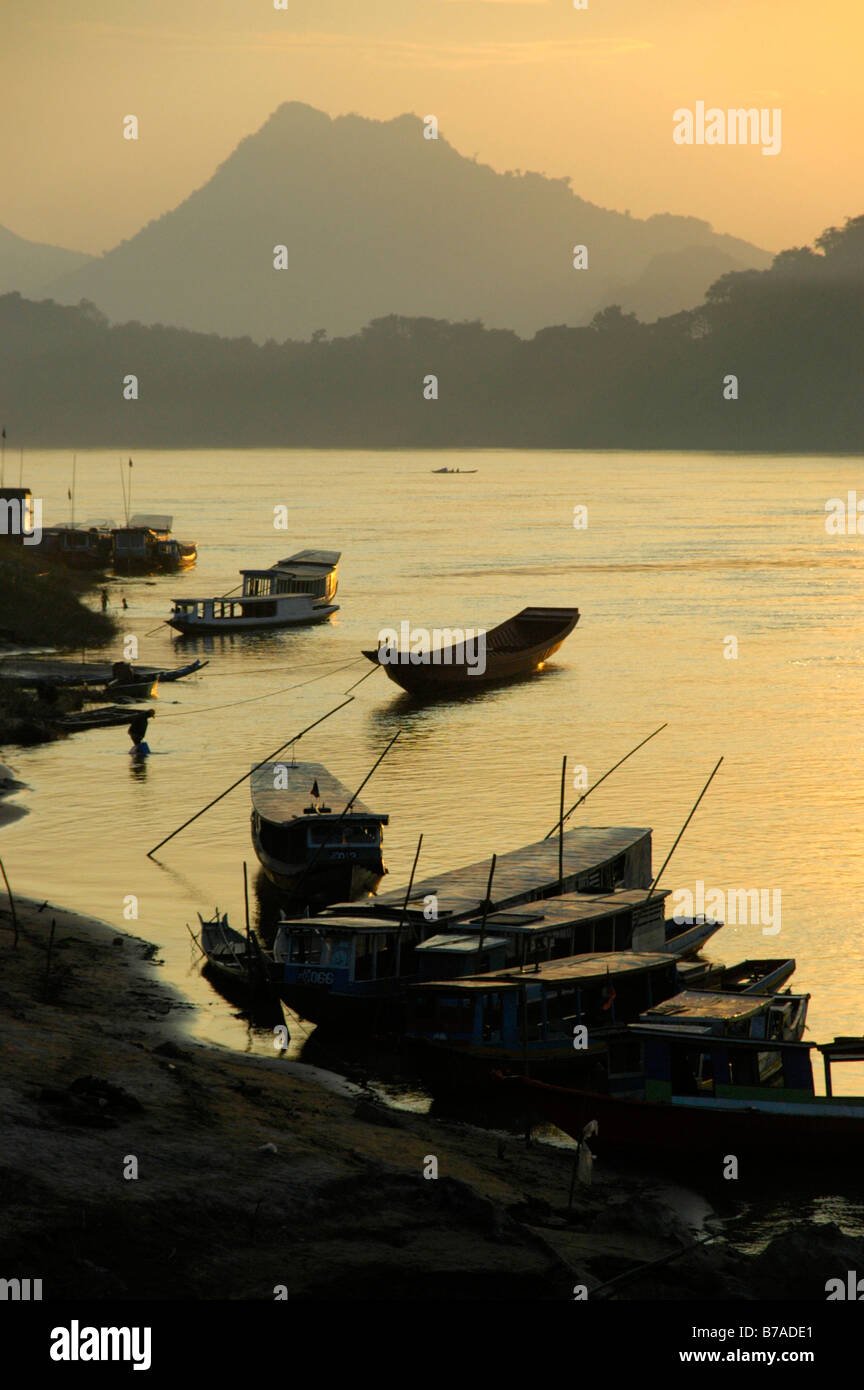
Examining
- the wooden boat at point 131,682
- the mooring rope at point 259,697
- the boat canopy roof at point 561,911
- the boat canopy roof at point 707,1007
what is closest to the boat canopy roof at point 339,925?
the boat canopy roof at point 561,911

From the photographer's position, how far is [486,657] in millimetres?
72000

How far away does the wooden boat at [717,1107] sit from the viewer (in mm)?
23219

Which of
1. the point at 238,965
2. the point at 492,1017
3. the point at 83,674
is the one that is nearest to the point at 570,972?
the point at 492,1017

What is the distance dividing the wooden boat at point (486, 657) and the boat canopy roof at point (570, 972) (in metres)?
38.9

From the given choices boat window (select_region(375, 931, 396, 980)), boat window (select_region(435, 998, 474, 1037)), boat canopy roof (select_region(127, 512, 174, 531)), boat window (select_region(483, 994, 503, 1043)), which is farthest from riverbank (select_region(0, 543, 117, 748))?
boat window (select_region(483, 994, 503, 1043))

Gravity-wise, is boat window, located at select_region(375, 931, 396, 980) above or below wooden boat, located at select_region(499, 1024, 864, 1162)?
above

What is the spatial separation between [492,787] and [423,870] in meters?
11.1

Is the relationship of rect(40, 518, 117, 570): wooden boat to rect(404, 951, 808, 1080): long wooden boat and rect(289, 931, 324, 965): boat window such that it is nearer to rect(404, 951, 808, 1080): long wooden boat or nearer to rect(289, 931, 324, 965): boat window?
rect(289, 931, 324, 965): boat window

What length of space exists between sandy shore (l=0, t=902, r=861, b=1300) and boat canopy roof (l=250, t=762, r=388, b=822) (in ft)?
44.5

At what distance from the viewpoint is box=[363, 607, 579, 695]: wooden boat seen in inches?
2653

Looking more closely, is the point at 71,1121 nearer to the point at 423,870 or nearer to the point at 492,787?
the point at 423,870

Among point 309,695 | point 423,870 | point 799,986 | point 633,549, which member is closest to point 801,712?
point 309,695

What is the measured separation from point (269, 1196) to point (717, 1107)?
8.03m
